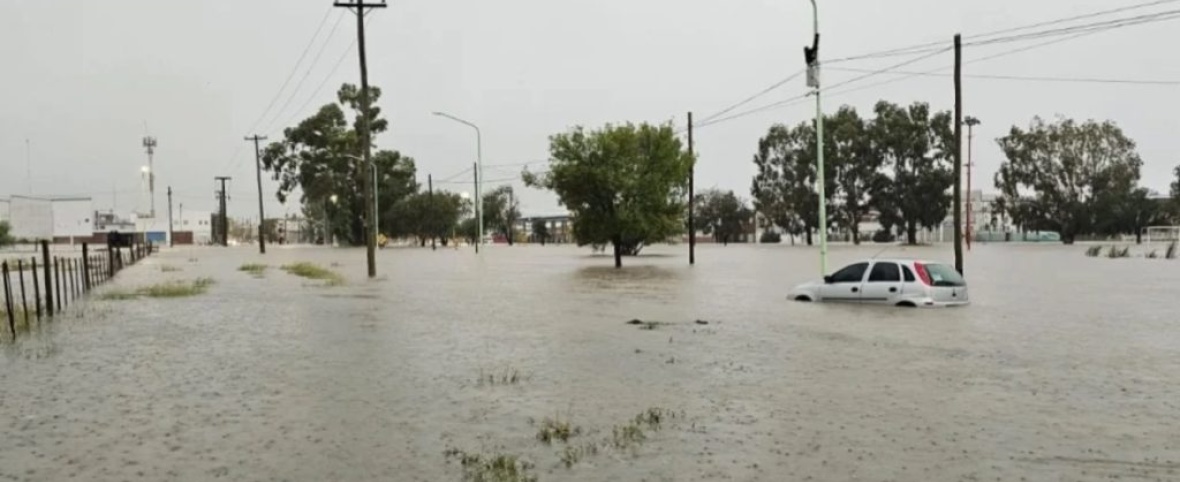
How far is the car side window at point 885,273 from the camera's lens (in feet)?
75.1

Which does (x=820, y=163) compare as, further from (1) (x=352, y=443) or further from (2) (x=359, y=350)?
(1) (x=352, y=443)

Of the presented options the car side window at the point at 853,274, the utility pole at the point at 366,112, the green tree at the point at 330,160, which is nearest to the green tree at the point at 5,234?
the green tree at the point at 330,160

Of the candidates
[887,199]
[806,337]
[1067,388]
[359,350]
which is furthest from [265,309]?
[887,199]

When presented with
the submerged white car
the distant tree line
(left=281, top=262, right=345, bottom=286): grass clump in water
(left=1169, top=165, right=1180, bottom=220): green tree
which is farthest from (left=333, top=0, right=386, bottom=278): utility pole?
(left=1169, top=165, right=1180, bottom=220): green tree

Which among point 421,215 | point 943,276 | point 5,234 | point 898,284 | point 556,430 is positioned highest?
point 421,215

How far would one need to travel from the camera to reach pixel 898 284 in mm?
22625

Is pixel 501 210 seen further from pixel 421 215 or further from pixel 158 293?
pixel 158 293

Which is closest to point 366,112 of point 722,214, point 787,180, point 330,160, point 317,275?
point 317,275

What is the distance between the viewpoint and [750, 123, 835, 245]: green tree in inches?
4705

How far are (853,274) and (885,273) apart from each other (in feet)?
3.09

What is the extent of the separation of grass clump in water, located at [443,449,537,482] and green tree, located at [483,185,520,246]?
491 ft

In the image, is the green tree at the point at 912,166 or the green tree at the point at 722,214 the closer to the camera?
the green tree at the point at 912,166

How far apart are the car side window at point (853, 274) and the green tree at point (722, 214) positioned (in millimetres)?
Answer: 139070

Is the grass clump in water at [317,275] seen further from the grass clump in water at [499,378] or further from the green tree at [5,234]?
the green tree at [5,234]
